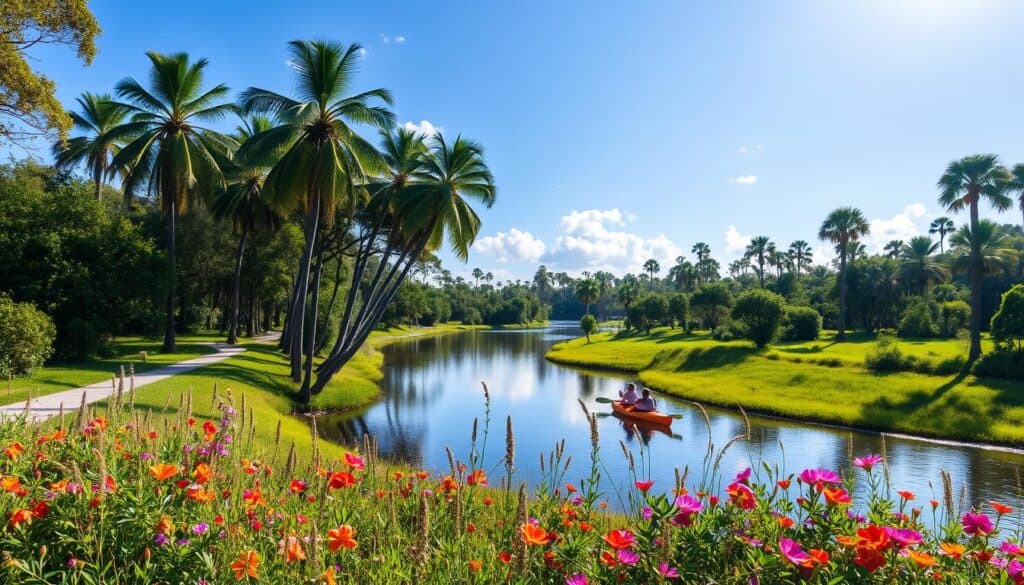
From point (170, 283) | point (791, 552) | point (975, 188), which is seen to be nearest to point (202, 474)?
point (791, 552)

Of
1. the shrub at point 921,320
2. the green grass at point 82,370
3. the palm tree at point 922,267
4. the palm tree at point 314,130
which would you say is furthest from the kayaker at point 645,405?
the palm tree at point 922,267

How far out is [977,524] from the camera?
7.95 ft

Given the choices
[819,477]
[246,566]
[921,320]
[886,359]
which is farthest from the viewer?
[921,320]

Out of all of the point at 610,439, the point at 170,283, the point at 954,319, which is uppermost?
the point at 170,283

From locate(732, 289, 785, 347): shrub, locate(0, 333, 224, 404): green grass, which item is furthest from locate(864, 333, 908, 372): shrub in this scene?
locate(0, 333, 224, 404): green grass

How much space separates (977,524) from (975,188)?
125 feet

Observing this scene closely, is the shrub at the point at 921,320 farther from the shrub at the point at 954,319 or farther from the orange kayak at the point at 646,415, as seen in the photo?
the orange kayak at the point at 646,415

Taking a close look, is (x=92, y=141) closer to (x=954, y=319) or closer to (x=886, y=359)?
(x=886, y=359)

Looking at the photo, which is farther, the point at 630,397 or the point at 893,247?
the point at 893,247

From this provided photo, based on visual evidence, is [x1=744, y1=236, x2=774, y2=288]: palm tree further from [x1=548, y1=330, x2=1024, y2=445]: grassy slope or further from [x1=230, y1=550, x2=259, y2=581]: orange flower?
[x1=230, y1=550, x2=259, y2=581]: orange flower

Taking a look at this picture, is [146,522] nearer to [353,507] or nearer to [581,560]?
[353,507]

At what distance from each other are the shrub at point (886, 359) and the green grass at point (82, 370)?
3261 cm

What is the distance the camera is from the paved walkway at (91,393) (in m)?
9.97

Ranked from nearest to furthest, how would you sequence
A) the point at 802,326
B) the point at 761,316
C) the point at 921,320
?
the point at 761,316
the point at 921,320
the point at 802,326
